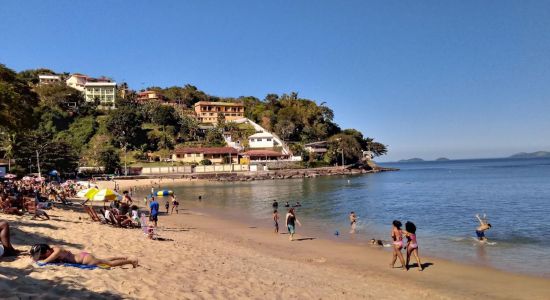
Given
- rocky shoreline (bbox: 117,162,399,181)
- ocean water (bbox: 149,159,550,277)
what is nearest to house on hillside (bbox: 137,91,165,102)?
rocky shoreline (bbox: 117,162,399,181)

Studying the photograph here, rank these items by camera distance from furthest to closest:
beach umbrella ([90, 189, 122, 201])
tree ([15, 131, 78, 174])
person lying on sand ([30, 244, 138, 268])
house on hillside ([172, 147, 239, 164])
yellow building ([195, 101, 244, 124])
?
yellow building ([195, 101, 244, 124])
house on hillside ([172, 147, 239, 164])
tree ([15, 131, 78, 174])
beach umbrella ([90, 189, 122, 201])
person lying on sand ([30, 244, 138, 268])

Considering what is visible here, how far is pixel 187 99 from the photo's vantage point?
13300 cm

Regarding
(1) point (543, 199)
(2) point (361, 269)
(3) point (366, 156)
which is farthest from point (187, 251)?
(3) point (366, 156)

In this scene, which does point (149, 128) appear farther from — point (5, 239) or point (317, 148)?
point (5, 239)

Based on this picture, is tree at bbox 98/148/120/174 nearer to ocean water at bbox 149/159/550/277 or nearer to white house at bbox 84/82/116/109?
white house at bbox 84/82/116/109

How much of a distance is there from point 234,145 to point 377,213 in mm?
74642

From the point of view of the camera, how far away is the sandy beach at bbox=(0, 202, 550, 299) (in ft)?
23.1

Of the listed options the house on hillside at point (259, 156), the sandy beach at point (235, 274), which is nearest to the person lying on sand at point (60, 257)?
the sandy beach at point (235, 274)

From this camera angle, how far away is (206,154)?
9050 centimetres

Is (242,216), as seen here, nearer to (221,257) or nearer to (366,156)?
(221,257)

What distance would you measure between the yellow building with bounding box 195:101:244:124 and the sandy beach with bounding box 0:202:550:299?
106 meters

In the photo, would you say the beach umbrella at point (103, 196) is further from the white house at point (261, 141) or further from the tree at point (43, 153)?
the white house at point (261, 141)

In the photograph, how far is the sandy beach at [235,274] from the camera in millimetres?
7051

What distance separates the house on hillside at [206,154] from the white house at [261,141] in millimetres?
10582
